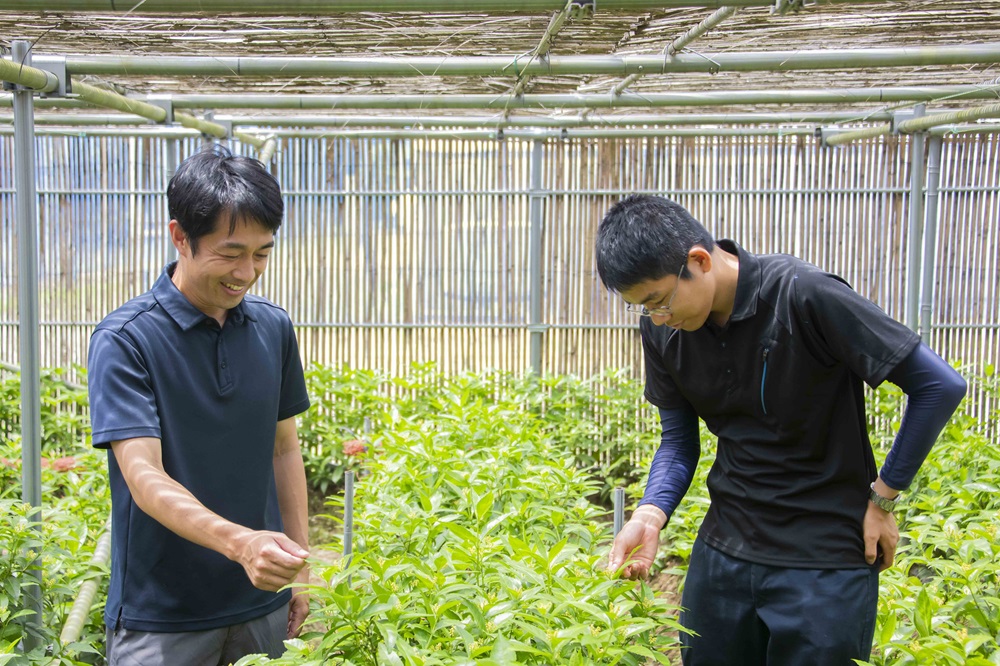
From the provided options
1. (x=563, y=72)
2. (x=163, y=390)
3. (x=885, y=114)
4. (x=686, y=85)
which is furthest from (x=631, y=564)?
(x=885, y=114)

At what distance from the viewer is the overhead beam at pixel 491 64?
12.3ft

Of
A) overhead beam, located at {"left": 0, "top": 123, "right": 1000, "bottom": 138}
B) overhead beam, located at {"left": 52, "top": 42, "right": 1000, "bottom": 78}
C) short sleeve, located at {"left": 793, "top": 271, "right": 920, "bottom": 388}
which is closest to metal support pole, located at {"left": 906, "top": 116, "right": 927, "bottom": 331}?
overhead beam, located at {"left": 0, "top": 123, "right": 1000, "bottom": 138}

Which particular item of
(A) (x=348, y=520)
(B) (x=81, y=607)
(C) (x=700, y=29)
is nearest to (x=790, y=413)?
(A) (x=348, y=520)

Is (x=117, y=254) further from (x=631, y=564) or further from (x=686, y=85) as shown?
(x=631, y=564)

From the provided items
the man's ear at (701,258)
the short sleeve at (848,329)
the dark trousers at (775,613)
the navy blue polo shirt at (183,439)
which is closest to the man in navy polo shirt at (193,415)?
the navy blue polo shirt at (183,439)

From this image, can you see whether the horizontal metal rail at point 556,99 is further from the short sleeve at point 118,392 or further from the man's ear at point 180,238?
the short sleeve at point 118,392

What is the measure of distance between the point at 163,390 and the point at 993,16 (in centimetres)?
340

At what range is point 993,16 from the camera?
3.68 m

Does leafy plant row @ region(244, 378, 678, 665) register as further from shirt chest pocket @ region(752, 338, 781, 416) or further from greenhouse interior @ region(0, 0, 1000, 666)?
shirt chest pocket @ region(752, 338, 781, 416)

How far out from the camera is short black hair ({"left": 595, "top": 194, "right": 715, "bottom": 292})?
2.10 m

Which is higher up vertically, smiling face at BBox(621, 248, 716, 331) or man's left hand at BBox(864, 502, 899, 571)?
smiling face at BBox(621, 248, 716, 331)

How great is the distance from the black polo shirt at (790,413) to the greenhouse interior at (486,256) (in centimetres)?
7

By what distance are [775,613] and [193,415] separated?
1.40m

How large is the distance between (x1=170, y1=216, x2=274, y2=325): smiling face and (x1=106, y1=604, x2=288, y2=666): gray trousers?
2.33ft
